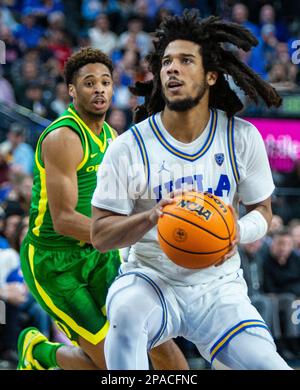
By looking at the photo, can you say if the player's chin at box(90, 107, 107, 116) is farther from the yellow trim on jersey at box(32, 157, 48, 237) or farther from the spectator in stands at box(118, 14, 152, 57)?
the spectator in stands at box(118, 14, 152, 57)

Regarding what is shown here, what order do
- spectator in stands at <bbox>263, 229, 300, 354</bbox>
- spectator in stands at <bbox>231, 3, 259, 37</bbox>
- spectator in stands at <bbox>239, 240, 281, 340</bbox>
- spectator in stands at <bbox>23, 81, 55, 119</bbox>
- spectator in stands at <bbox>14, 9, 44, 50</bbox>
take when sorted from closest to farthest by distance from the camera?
spectator in stands at <bbox>239, 240, 281, 340</bbox> < spectator in stands at <bbox>263, 229, 300, 354</bbox> < spectator in stands at <bbox>23, 81, 55, 119</bbox> < spectator in stands at <bbox>14, 9, 44, 50</bbox> < spectator in stands at <bbox>231, 3, 259, 37</bbox>

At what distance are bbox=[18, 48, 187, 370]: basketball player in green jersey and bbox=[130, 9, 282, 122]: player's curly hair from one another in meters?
0.73

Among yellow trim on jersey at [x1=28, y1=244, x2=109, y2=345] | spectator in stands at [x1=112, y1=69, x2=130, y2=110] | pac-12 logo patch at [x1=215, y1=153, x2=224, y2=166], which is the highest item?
pac-12 logo patch at [x1=215, y1=153, x2=224, y2=166]

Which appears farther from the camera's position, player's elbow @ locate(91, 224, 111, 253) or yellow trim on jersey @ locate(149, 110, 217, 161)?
yellow trim on jersey @ locate(149, 110, 217, 161)

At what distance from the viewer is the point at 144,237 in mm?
4496

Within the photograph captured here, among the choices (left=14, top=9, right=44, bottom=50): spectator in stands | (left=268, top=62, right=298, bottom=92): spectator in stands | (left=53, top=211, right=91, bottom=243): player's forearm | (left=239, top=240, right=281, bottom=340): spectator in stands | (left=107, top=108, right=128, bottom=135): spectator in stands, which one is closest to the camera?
(left=53, top=211, right=91, bottom=243): player's forearm

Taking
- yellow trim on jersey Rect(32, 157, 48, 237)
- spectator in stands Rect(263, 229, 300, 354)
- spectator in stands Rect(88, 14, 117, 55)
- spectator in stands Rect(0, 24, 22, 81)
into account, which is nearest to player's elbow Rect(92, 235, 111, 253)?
yellow trim on jersey Rect(32, 157, 48, 237)

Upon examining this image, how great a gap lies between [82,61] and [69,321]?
1718 mm

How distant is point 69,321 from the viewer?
5473 mm

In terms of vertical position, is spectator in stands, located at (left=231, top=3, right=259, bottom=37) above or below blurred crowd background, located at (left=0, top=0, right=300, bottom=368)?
above

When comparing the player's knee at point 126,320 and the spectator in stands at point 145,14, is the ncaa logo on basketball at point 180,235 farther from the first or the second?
the spectator in stands at point 145,14

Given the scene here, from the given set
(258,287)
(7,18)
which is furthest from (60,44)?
(258,287)

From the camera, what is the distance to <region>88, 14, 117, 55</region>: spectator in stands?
1367 centimetres

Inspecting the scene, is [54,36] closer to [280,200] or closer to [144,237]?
[280,200]
